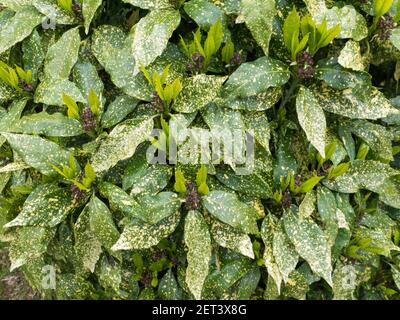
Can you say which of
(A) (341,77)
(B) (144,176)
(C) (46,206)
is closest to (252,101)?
(A) (341,77)

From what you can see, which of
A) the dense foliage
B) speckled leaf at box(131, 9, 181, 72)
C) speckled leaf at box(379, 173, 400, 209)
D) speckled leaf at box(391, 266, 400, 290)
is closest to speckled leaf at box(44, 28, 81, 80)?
the dense foliage

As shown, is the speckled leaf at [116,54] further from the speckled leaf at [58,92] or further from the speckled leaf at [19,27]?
the speckled leaf at [19,27]

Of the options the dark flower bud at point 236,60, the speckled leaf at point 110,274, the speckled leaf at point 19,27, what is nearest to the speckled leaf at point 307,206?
the dark flower bud at point 236,60

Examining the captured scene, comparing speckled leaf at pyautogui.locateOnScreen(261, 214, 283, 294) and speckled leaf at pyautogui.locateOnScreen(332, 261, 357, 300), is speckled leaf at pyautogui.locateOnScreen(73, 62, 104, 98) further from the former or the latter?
speckled leaf at pyautogui.locateOnScreen(332, 261, 357, 300)

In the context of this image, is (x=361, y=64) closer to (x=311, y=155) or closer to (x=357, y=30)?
(x=357, y=30)

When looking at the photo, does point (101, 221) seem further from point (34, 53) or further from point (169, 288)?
point (34, 53)

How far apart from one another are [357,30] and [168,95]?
68 cm

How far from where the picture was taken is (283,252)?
1.62 m

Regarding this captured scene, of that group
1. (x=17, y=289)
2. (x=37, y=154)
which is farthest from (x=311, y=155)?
(x=17, y=289)

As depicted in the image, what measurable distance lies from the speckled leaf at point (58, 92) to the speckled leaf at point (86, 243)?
371mm

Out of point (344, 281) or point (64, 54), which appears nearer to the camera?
point (64, 54)

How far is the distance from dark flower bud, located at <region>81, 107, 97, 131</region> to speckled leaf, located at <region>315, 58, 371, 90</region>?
78cm

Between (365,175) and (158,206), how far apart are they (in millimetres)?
778
